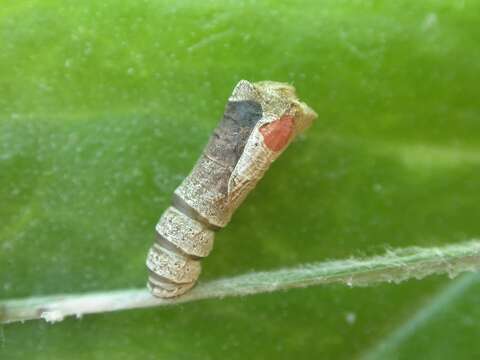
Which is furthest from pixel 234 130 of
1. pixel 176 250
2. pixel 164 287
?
pixel 164 287

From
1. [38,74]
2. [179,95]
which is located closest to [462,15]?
[179,95]

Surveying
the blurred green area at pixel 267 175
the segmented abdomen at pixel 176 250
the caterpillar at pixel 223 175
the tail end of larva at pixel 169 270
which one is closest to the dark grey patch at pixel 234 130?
the caterpillar at pixel 223 175

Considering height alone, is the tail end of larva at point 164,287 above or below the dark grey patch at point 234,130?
below

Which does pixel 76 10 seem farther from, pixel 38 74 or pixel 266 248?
pixel 266 248

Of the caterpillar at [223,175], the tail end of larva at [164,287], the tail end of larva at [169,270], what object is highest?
the caterpillar at [223,175]

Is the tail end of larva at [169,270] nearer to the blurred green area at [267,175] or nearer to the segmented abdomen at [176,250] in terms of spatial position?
the segmented abdomen at [176,250]

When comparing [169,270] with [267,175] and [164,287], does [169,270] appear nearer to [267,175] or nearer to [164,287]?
[164,287]
